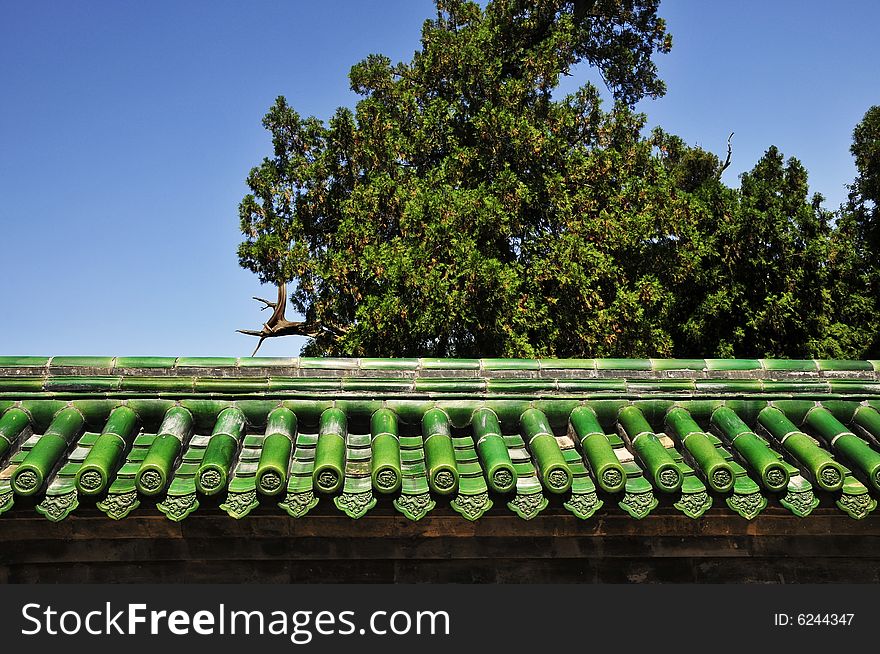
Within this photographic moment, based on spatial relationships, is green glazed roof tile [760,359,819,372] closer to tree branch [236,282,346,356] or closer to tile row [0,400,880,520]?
tile row [0,400,880,520]

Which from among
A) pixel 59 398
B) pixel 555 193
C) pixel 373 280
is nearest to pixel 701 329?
pixel 555 193

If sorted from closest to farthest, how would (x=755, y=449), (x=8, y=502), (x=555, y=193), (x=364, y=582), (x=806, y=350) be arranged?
(x=8, y=502) → (x=755, y=449) → (x=364, y=582) → (x=555, y=193) → (x=806, y=350)

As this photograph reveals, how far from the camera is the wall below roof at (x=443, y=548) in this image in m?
3.92

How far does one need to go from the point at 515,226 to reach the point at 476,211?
1026 mm

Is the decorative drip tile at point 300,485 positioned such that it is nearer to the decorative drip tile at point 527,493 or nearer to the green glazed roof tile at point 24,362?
the decorative drip tile at point 527,493

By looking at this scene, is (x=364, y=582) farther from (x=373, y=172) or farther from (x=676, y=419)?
(x=373, y=172)

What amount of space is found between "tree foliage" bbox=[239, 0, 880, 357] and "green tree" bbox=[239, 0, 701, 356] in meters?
0.03

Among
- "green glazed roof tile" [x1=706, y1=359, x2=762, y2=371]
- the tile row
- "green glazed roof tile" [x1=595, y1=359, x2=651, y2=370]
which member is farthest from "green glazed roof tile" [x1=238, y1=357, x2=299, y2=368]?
"green glazed roof tile" [x1=706, y1=359, x2=762, y2=371]

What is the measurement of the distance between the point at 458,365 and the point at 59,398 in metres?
2.01

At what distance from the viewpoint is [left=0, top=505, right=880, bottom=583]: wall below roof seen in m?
3.92

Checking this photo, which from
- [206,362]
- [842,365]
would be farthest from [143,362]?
[842,365]

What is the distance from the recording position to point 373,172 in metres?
13.1

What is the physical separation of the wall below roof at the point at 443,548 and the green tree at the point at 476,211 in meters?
7.15

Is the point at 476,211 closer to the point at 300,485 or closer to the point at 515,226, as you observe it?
the point at 515,226
